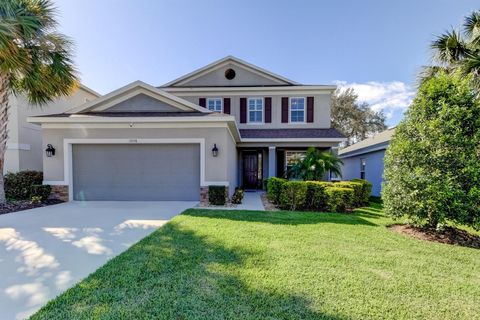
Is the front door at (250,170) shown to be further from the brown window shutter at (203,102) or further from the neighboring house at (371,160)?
the neighboring house at (371,160)

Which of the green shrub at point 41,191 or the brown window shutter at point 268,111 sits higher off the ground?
the brown window shutter at point 268,111

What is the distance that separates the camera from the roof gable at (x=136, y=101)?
10016 millimetres

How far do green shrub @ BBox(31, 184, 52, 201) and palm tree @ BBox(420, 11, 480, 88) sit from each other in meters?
15.5

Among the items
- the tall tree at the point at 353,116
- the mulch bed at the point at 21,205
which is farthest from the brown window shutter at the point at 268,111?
the tall tree at the point at 353,116

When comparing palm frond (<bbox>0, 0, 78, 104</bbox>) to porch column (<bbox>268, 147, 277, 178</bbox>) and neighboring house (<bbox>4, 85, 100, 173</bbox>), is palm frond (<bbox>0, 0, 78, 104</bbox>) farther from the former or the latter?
porch column (<bbox>268, 147, 277, 178</bbox>)

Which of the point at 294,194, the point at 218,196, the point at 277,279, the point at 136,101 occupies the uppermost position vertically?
the point at 136,101

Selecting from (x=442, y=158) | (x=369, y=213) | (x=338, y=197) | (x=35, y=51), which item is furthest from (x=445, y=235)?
(x=35, y=51)

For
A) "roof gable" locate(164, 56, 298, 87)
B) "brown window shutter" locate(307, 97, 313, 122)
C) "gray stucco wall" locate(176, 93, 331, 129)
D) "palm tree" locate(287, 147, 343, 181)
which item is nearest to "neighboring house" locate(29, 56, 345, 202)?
"palm tree" locate(287, 147, 343, 181)

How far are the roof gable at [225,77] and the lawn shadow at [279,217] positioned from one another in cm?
978

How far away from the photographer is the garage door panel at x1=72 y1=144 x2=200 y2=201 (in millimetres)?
9438

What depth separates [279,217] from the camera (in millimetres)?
7094

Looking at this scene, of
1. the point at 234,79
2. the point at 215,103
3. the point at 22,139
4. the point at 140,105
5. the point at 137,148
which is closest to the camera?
the point at 137,148

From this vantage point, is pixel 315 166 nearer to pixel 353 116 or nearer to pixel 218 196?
pixel 218 196

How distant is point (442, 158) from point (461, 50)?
634 cm
